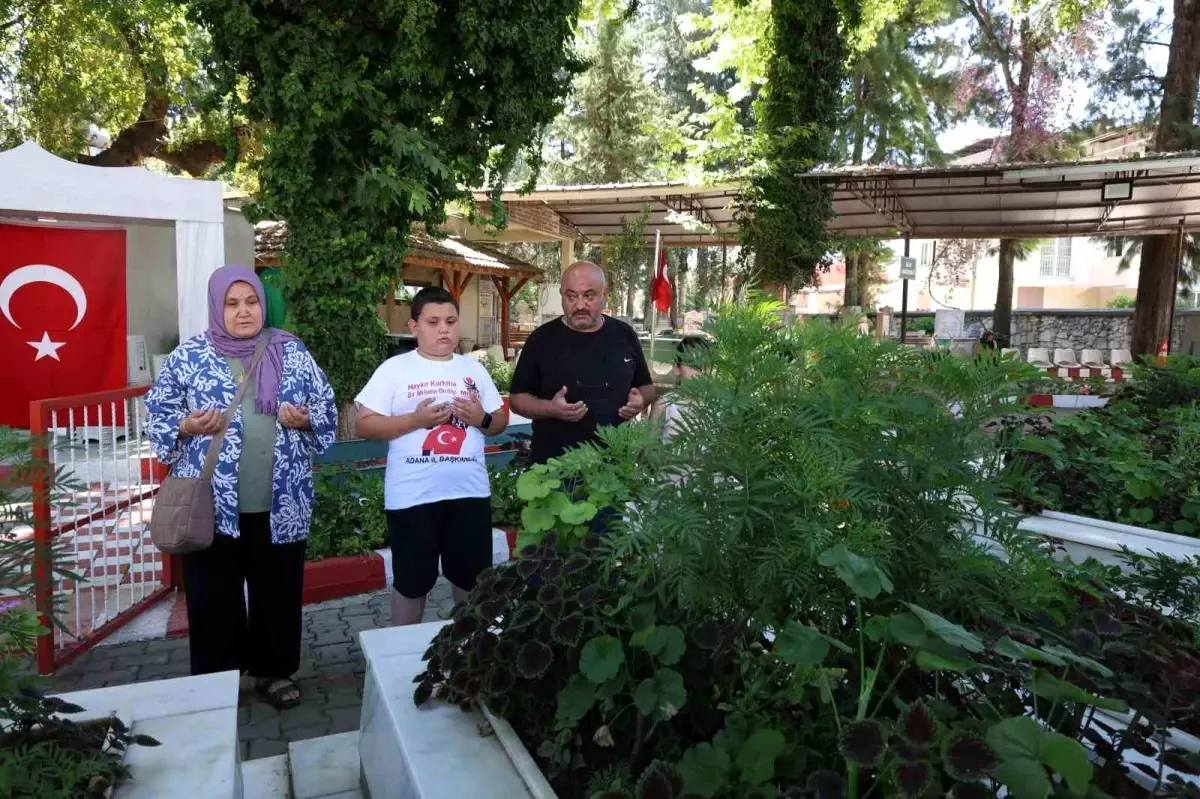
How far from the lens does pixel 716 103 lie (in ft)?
48.2

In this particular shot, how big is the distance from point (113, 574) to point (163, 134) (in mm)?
13591

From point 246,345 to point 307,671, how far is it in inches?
60.5

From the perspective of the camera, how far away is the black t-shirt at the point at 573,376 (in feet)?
12.2

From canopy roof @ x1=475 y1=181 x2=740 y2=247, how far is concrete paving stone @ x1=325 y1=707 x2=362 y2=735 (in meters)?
9.81

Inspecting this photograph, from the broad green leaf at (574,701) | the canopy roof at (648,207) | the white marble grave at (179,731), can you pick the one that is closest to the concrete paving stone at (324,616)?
the white marble grave at (179,731)

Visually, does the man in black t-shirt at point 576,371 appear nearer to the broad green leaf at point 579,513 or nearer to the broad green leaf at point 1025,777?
the broad green leaf at point 579,513

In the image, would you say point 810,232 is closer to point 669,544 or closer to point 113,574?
point 113,574

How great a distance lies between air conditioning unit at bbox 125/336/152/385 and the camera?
8.68 meters

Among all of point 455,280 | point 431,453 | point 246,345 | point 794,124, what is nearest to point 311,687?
point 431,453

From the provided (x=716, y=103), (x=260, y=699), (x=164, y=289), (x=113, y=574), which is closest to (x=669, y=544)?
(x=260, y=699)

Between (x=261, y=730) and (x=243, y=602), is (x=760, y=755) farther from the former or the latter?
(x=243, y=602)

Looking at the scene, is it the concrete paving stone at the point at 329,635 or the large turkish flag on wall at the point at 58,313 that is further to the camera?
the large turkish flag on wall at the point at 58,313

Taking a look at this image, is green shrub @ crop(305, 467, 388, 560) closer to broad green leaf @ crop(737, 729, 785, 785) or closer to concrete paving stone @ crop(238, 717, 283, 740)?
concrete paving stone @ crop(238, 717, 283, 740)

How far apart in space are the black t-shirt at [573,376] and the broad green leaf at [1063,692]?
2511 millimetres
